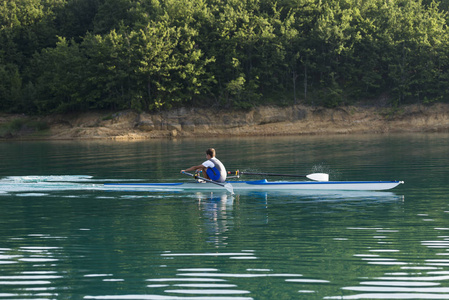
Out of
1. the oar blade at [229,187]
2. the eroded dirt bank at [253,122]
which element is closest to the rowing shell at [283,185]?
the oar blade at [229,187]

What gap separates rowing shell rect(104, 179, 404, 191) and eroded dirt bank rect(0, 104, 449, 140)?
5227 centimetres

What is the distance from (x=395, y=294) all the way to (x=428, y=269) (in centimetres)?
162

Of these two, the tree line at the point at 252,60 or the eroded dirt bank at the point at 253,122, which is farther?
the tree line at the point at 252,60

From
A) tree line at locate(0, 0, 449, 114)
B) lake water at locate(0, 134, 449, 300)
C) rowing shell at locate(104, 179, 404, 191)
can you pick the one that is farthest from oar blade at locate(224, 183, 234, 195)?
tree line at locate(0, 0, 449, 114)

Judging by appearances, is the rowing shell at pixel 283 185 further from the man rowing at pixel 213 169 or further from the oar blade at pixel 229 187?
the man rowing at pixel 213 169

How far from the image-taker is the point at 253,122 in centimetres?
8069

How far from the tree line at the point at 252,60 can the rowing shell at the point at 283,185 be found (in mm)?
56575

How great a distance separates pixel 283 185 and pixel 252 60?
69.1m

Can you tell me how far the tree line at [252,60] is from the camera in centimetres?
8075

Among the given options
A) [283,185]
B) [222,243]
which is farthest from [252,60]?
[222,243]

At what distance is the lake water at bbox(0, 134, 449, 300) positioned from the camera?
373 inches

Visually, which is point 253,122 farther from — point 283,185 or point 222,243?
point 222,243

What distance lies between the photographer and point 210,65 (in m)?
84.4

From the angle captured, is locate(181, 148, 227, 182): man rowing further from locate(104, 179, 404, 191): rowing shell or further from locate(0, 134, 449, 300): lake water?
locate(0, 134, 449, 300): lake water
